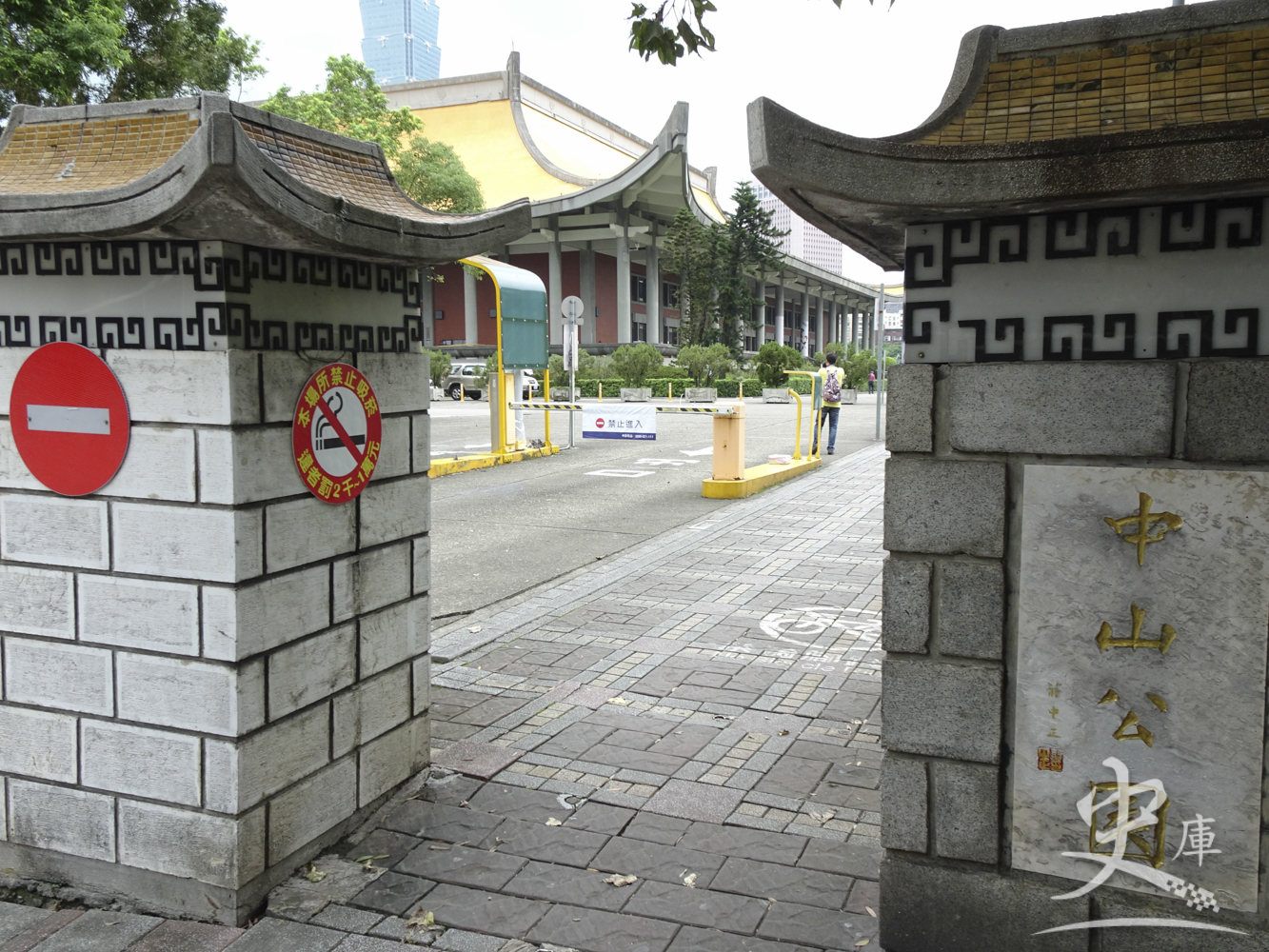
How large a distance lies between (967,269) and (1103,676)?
45.2 inches

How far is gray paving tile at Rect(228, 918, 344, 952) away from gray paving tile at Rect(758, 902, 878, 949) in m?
1.29

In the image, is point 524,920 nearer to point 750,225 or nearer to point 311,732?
point 311,732

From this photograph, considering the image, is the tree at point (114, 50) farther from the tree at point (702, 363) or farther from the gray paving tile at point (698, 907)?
the tree at point (702, 363)

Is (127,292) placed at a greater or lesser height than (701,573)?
greater

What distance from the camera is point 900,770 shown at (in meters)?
2.92

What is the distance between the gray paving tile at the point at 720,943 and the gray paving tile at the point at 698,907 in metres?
0.04

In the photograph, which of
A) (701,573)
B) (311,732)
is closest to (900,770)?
(311,732)

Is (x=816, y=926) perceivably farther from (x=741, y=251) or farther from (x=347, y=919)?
(x=741, y=251)

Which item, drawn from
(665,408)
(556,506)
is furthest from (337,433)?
(665,408)

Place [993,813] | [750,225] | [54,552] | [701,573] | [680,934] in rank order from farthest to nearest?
[750,225], [701,573], [54,552], [680,934], [993,813]

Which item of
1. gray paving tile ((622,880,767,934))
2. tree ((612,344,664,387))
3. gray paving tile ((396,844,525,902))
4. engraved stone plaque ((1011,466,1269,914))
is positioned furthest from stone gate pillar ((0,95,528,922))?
tree ((612,344,664,387))

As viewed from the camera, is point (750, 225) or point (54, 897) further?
point (750, 225)

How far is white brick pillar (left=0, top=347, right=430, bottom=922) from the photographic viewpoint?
3.06 m

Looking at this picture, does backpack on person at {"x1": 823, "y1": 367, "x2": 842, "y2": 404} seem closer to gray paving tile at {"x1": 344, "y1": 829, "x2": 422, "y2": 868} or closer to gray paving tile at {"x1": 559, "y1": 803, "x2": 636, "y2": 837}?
gray paving tile at {"x1": 559, "y1": 803, "x2": 636, "y2": 837}
